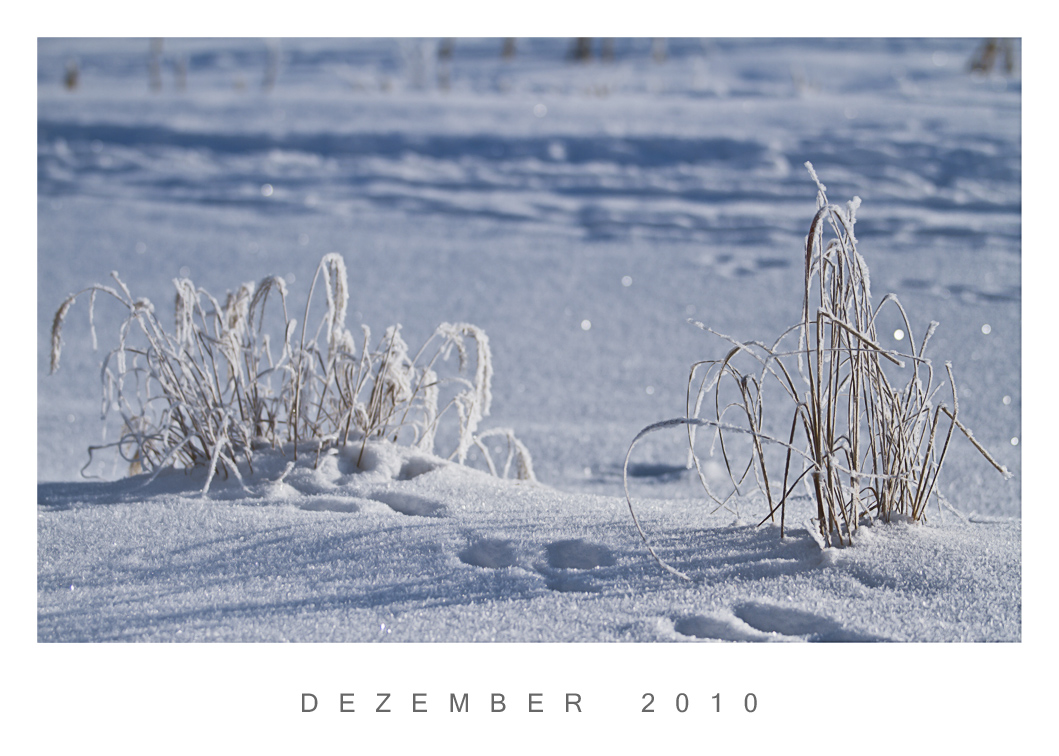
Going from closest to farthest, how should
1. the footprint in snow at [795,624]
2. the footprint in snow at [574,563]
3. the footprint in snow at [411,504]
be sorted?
the footprint in snow at [795,624] < the footprint in snow at [574,563] < the footprint in snow at [411,504]

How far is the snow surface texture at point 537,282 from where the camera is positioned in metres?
1.24

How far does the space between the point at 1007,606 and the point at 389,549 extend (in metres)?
0.87

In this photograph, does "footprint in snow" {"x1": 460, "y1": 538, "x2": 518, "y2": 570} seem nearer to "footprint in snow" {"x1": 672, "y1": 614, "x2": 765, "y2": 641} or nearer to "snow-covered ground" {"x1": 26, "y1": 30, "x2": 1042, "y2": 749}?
"snow-covered ground" {"x1": 26, "y1": 30, "x2": 1042, "y2": 749}

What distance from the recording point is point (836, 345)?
1343mm

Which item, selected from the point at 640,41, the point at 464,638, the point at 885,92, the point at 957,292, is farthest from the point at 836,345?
the point at 640,41

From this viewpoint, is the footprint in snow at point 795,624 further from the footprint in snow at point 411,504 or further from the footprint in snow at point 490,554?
the footprint in snow at point 411,504

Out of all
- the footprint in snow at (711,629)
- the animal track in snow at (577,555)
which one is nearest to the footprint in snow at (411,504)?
the animal track in snow at (577,555)

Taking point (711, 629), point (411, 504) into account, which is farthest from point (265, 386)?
point (711, 629)

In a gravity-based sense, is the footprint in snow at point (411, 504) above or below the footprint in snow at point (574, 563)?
above

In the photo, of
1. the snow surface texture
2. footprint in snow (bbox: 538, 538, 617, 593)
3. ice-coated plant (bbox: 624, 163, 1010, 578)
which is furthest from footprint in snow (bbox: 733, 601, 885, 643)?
footprint in snow (bbox: 538, 538, 617, 593)

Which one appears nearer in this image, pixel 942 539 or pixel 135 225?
pixel 942 539

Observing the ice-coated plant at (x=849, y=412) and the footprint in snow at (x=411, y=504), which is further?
the footprint in snow at (x=411, y=504)

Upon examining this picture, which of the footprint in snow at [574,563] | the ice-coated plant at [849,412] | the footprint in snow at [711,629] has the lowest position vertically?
the footprint in snow at [711,629]

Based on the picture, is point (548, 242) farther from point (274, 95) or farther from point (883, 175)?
point (274, 95)
